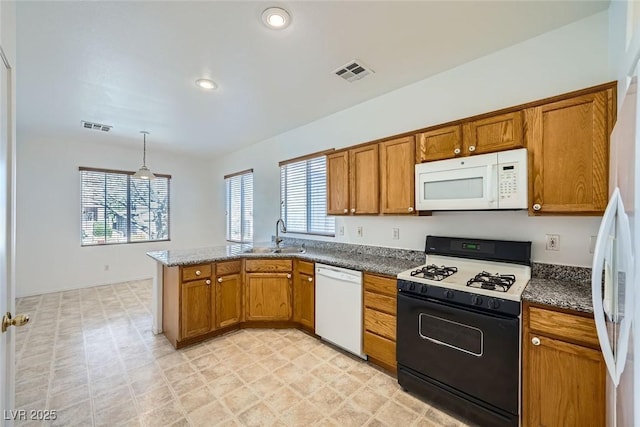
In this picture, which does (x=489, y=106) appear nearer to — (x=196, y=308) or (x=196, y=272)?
(x=196, y=272)

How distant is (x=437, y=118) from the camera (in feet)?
8.50

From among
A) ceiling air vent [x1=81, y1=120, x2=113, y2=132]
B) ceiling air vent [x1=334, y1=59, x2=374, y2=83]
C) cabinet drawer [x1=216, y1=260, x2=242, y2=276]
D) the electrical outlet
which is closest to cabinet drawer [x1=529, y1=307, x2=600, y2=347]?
the electrical outlet

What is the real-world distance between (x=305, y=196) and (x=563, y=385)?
3160 mm

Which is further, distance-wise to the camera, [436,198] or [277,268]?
[277,268]

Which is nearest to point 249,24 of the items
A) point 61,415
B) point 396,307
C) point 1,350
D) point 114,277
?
point 1,350

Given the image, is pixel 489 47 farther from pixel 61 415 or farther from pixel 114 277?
pixel 114 277

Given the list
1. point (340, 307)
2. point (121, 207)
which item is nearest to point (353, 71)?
point (340, 307)

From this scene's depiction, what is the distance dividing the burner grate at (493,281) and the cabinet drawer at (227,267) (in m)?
2.37

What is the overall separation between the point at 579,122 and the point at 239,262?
3.15 metres

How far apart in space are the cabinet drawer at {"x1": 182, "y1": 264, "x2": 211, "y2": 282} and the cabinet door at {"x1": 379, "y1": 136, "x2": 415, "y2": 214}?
1947 mm

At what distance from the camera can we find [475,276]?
1.98m

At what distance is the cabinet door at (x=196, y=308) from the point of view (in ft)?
9.01

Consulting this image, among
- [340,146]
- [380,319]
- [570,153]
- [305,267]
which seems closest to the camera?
[570,153]

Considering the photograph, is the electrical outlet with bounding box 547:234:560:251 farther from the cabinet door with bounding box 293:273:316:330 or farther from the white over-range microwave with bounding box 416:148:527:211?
the cabinet door with bounding box 293:273:316:330
